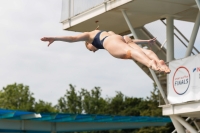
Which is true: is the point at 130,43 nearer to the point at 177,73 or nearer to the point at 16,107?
the point at 177,73

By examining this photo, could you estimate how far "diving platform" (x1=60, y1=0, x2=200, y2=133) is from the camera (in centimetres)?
1973

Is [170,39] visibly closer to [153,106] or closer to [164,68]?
[164,68]

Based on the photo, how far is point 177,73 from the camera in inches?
793

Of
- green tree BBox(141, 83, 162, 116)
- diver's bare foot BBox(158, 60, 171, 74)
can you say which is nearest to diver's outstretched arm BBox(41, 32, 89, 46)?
diver's bare foot BBox(158, 60, 171, 74)

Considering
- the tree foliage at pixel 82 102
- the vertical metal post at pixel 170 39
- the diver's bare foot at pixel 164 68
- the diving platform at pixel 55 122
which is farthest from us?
the tree foliage at pixel 82 102

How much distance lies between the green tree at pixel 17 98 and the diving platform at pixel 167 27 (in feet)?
160

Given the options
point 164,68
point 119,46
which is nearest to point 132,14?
point 119,46

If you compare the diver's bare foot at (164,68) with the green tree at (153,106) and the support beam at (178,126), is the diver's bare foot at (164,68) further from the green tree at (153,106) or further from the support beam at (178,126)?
the green tree at (153,106)

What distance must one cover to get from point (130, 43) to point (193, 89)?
35.1 ft

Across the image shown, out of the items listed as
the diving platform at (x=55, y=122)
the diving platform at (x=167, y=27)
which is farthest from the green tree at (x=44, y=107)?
the diving platform at (x=167, y=27)

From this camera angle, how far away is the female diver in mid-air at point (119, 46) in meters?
7.82

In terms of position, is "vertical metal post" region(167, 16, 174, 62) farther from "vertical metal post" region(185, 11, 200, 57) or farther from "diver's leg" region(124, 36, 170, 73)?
"diver's leg" region(124, 36, 170, 73)

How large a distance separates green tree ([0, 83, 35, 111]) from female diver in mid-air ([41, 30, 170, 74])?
62.0 meters

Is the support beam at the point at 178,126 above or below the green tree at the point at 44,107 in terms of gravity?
below
